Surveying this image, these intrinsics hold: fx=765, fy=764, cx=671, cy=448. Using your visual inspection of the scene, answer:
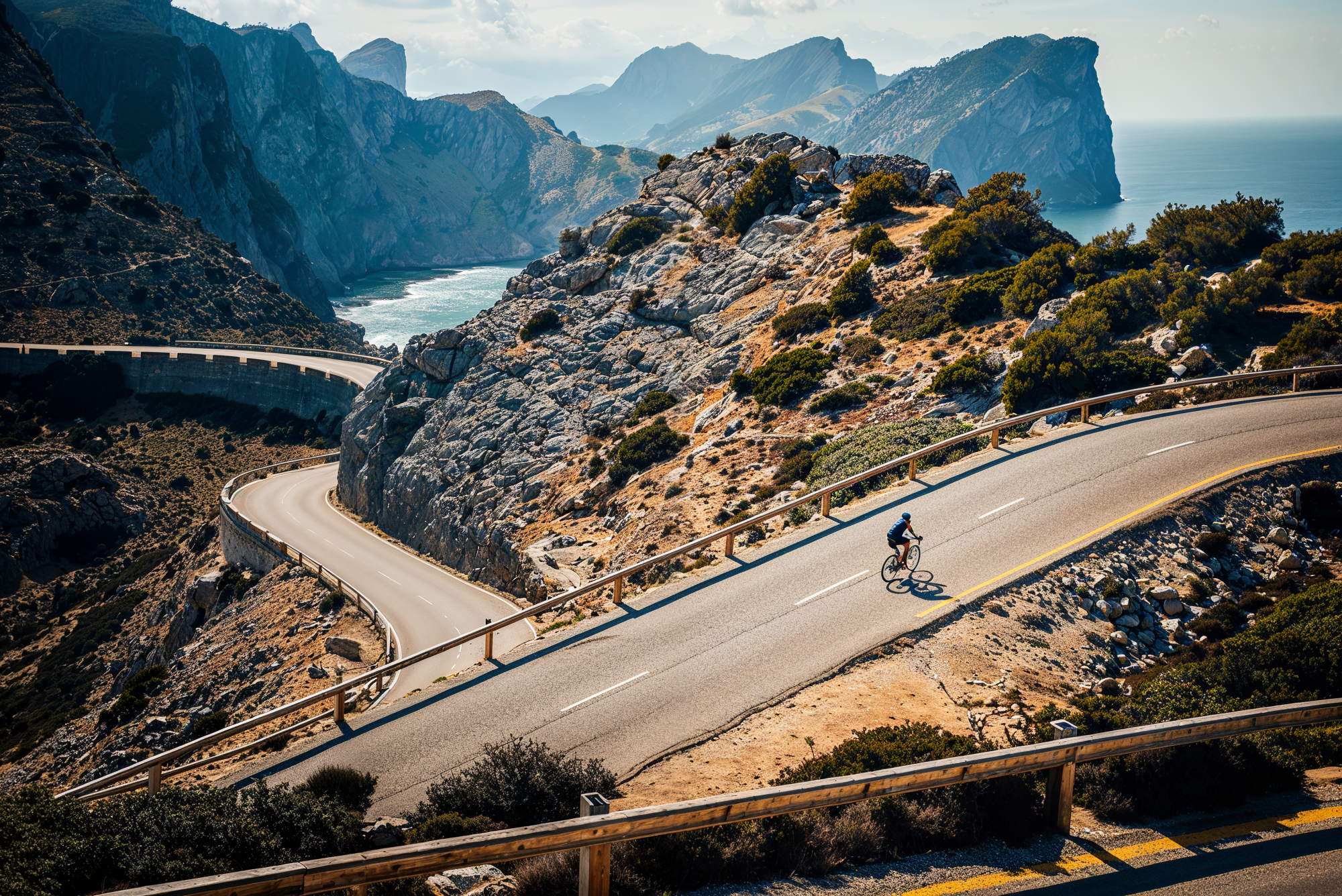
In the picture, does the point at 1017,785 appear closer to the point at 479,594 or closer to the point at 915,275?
the point at 479,594

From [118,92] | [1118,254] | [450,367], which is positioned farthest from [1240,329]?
[118,92]

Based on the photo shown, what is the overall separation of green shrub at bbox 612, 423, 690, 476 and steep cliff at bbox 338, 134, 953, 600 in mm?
109

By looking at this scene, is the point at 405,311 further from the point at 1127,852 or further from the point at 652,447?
the point at 1127,852

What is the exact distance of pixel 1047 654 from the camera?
13.6 meters

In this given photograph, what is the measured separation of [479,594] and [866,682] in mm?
26549

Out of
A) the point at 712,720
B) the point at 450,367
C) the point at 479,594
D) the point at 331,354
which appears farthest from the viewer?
the point at 331,354

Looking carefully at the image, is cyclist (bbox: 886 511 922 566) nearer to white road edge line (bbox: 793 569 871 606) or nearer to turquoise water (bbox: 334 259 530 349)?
white road edge line (bbox: 793 569 871 606)

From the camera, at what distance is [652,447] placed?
113 feet

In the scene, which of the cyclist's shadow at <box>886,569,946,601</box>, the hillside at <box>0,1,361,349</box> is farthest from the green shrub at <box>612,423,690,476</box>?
the hillside at <box>0,1,361,349</box>

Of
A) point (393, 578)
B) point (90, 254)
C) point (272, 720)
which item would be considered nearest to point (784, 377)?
point (393, 578)

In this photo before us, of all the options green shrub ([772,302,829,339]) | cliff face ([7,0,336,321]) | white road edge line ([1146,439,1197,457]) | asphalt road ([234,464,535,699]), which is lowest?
asphalt road ([234,464,535,699])

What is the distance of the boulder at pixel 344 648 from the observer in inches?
1067

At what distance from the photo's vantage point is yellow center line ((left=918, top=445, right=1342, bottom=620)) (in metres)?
14.9

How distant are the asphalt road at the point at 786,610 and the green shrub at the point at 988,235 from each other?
15.7 meters
